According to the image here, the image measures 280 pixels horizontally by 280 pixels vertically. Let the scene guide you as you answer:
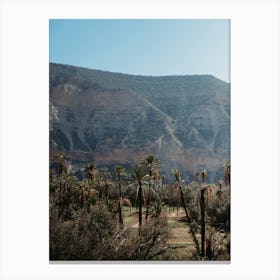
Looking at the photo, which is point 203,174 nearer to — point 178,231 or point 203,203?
point 203,203

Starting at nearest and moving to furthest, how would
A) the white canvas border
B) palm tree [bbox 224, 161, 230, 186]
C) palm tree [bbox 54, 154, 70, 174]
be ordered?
1. the white canvas border
2. palm tree [bbox 224, 161, 230, 186]
3. palm tree [bbox 54, 154, 70, 174]

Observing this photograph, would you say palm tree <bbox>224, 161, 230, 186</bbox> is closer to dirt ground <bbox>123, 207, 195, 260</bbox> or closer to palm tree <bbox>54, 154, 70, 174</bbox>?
dirt ground <bbox>123, 207, 195, 260</bbox>

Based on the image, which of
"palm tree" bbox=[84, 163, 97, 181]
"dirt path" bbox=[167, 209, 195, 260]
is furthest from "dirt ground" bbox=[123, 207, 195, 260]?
"palm tree" bbox=[84, 163, 97, 181]
